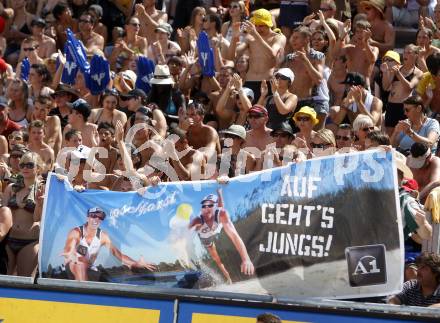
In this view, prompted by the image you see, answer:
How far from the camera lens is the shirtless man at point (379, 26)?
15.2 metres

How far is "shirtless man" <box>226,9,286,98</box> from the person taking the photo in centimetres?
1463

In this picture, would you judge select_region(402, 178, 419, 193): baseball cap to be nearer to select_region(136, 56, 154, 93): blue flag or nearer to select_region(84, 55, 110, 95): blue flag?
select_region(136, 56, 154, 93): blue flag

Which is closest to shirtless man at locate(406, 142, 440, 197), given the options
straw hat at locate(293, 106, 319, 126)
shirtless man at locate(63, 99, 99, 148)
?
straw hat at locate(293, 106, 319, 126)

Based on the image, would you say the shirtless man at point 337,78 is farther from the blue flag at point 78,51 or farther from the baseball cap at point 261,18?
the blue flag at point 78,51

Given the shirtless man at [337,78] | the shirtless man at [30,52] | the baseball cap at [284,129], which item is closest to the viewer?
the baseball cap at [284,129]

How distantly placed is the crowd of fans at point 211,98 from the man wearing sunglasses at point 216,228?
1.80ft

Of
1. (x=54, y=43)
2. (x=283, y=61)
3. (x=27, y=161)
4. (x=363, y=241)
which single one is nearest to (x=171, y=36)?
(x=54, y=43)

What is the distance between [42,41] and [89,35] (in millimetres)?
818

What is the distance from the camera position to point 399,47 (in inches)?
635

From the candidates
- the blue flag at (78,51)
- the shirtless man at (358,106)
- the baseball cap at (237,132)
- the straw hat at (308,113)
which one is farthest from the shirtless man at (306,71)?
the blue flag at (78,51)

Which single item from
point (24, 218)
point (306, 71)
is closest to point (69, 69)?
point (306, 71)

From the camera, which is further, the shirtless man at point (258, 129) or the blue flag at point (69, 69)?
the blue flag at point (69, 69)

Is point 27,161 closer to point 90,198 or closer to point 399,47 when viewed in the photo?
point 90,198

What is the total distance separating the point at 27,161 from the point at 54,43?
5919 millimetres
